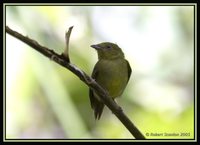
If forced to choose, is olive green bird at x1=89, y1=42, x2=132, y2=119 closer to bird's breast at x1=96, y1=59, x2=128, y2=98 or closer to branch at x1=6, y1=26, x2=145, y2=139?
bird's breast at x1=96, y1=59, x2=128, y2=98

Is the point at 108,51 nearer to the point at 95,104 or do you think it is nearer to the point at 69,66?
the point at 95,104

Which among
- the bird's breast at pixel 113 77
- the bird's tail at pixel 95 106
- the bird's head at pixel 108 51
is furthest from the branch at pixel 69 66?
the bird's head at pixel 108 51

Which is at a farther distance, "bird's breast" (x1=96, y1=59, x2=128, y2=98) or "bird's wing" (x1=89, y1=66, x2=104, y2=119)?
"bird's breast" (x1=96, y1=59, x2=128, y2=98)

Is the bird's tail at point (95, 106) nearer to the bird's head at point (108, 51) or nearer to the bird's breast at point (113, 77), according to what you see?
the bird's breast at point (113, 77)

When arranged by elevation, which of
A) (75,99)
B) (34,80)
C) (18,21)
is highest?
(18,21)

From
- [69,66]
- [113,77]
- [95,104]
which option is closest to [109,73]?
[113,77]

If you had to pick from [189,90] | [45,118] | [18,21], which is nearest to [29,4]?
[18,21]

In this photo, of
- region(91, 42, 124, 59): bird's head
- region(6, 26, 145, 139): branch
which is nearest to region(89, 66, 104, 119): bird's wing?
region(91, 42, 124, 59): bird's head

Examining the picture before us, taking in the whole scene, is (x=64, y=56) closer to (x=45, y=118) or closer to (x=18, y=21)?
(x=18, y=21)
